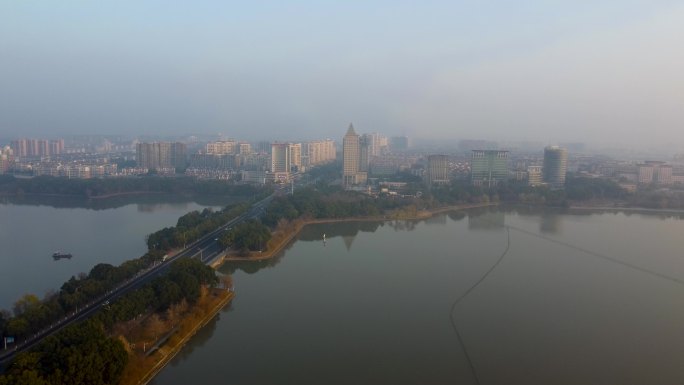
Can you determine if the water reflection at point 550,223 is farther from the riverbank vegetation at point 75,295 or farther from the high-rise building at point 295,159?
the high-rise building at point 295,159

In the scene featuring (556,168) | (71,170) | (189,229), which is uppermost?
(556,168)

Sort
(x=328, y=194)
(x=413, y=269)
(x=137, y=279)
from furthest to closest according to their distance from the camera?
(x=328, y=194), (x=413, y=269), (x=137, y=279)

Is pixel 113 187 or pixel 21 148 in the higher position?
pixel 21 148

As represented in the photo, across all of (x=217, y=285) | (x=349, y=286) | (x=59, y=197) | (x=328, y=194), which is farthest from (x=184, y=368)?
(x=59, y=197)

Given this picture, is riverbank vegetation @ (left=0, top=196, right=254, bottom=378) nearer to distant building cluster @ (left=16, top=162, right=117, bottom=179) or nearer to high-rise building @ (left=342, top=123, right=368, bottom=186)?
high-rise building @ (left=342, top=123, right=368, bottom=186)

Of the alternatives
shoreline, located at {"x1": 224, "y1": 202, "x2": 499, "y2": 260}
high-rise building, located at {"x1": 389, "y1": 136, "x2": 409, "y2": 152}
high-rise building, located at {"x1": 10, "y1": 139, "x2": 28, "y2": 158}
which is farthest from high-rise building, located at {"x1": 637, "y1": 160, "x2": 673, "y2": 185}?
high-rise building, located at {"x1": 10, "y1": 139, "x2": 28, "y2": 158}

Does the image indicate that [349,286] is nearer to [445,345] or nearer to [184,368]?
[445,345]

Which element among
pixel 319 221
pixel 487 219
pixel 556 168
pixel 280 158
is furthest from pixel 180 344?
pixel 280 158

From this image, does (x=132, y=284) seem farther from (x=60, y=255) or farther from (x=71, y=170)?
(x=71, y=170)
